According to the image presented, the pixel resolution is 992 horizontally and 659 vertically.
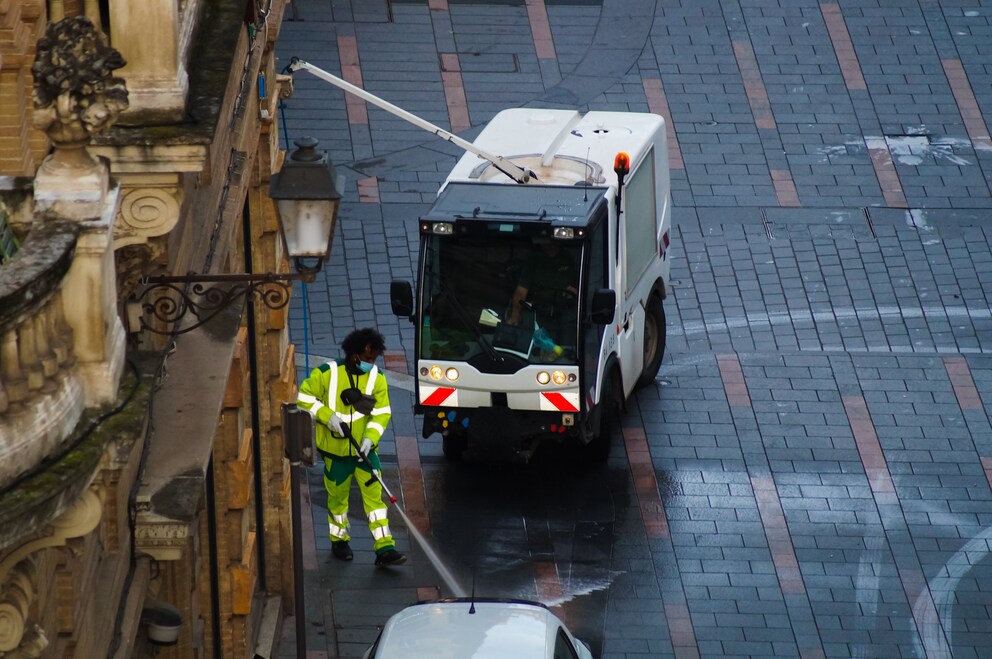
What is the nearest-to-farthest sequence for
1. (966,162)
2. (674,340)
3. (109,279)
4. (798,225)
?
(109,279) → (674,340) → (798,225) → (966,162)

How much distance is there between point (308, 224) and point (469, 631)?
10.5 feet

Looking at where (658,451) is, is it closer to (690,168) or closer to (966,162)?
(690,168)

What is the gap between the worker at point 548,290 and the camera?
16.9 m

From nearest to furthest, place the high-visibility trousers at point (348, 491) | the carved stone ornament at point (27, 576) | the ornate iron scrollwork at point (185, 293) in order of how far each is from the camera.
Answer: the carved stone ornament at point (27, 576) → the ornate iron scrollwork at point (185, 293) → the high-visibility trousers at point (348, 491)

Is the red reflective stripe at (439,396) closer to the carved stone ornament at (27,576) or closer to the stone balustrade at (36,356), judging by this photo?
the carved stone ornament at (27,576)

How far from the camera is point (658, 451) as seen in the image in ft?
60.4

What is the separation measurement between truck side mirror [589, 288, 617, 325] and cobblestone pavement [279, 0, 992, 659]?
1.78m

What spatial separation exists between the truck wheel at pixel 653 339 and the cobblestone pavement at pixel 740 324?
0.22m

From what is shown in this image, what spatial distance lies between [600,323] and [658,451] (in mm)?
2059

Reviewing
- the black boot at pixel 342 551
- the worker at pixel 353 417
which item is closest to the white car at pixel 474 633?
the worker at pixel 353 417

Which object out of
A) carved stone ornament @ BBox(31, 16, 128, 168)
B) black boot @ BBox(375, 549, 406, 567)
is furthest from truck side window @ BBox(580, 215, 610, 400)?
carved stone ornament @ BBox(31, 16, 128, 168)

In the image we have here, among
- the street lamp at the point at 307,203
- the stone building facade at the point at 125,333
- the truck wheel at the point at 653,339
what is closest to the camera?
the stone building facade at the point at 125,333

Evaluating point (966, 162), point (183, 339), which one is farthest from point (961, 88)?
point (183, 339)

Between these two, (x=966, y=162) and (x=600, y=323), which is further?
(x=966, y=162)
